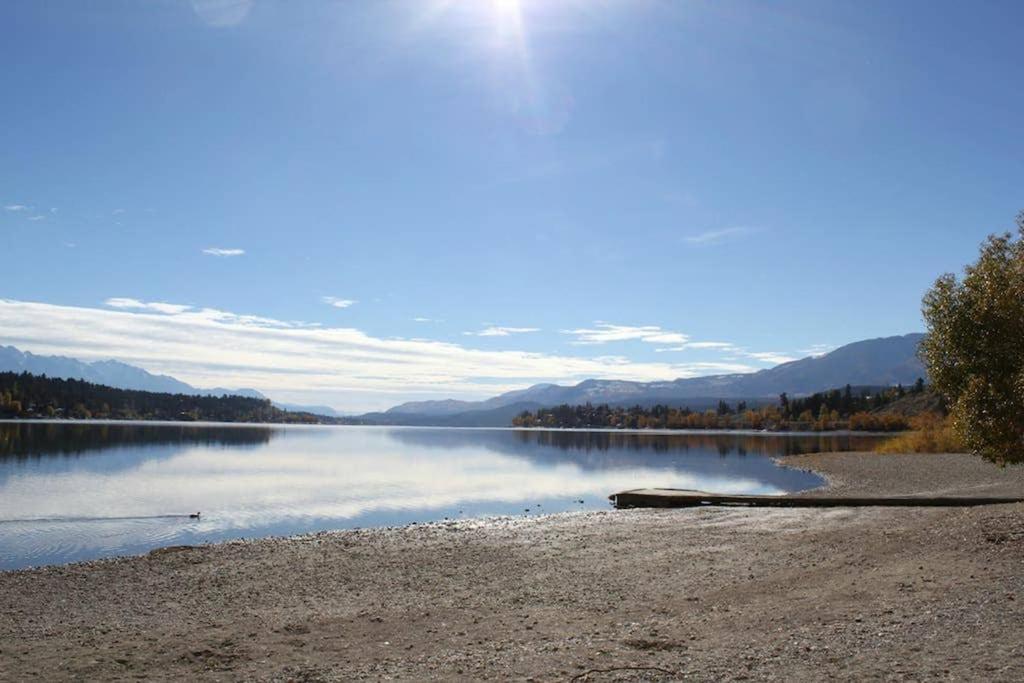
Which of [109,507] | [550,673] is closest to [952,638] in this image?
[550,673]

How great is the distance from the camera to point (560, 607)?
16.8 metres

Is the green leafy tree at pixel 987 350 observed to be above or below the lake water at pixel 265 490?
above

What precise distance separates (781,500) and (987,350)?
729 inches

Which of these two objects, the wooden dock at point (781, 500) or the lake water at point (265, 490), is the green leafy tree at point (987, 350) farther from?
the lake water at point (265, 490)

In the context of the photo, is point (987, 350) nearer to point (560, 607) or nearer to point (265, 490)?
point (560, 607)

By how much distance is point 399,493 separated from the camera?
56844 mm

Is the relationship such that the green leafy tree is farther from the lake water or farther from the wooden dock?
the lake water

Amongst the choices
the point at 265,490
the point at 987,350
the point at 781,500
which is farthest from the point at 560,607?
the point at 265,490

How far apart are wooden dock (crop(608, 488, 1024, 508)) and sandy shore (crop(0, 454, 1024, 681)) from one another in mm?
4244

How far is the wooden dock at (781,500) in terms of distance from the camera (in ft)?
109

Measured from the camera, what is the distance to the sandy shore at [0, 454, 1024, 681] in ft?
38.0

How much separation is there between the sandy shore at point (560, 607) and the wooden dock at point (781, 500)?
4.24 metres

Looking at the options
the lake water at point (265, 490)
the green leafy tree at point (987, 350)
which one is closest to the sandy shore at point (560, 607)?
the green leafy tree at point (987, 350)

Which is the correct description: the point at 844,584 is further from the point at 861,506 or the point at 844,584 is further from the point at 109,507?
the point at 109,507
